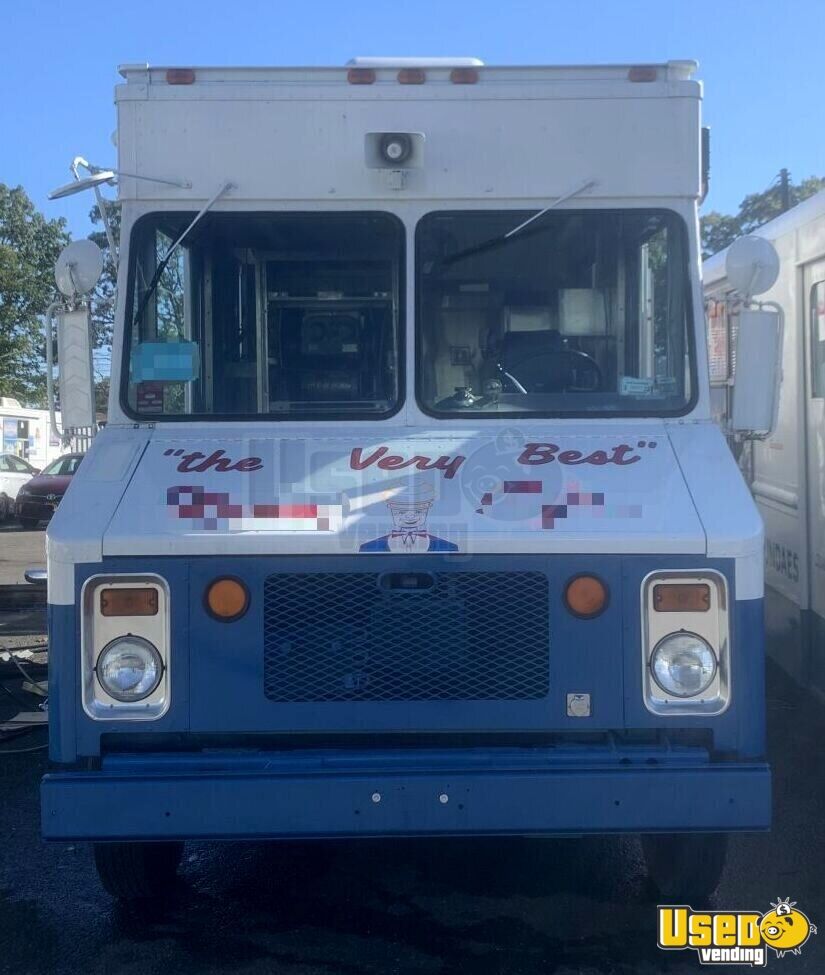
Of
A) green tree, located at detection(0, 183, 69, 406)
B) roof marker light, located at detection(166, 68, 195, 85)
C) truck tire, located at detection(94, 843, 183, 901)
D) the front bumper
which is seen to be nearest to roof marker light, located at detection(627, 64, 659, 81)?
roof marker light, located at detection(166, 68, 195, 85)

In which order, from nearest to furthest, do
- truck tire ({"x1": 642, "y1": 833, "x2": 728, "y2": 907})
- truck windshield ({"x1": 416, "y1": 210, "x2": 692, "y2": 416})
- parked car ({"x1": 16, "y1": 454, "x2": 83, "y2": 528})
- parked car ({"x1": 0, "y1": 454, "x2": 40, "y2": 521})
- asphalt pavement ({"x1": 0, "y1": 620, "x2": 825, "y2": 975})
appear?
asphalt pavement ({"x1": 0, "y1": 620, "x2": 825, "y2": 975}) → truck tire ({"x1": 642, "y1": 833, "x2": 728, "y2": 907}) → truck windshield ({"x1": 416, "y1": 210, "x2": 692, "y2": 416}) → parked car ({"x1": 16, "y1": 454, "x2": 83, "y2": 528}) → parked car ({"x1": 0, "y1": 454, "x2": 40, "y2": 521})

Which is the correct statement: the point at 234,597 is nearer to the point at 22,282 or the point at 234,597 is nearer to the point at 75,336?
the point at 75,336

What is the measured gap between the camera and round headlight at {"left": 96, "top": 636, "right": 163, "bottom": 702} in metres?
4.01

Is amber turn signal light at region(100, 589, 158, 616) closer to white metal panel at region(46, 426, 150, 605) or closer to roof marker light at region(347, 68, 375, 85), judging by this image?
white metal panel at region(46, 426, 150, 605)

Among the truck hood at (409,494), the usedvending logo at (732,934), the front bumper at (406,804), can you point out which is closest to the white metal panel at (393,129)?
the truck hood at (409,494)

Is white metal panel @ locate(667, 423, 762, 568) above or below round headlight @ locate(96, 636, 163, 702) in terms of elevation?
above

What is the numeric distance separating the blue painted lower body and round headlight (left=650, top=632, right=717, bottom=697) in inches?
3.0

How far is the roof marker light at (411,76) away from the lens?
4.72 meters

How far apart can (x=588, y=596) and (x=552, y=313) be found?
56.1 inches

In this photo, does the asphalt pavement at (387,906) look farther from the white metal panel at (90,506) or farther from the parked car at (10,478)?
the parked car at (10,478)

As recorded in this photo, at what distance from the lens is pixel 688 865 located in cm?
437

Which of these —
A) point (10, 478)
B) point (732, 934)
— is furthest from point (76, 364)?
point (10, 478)

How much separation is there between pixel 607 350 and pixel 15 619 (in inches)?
294

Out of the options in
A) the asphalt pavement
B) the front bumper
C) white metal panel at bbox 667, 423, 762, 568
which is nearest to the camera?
the front bumper
